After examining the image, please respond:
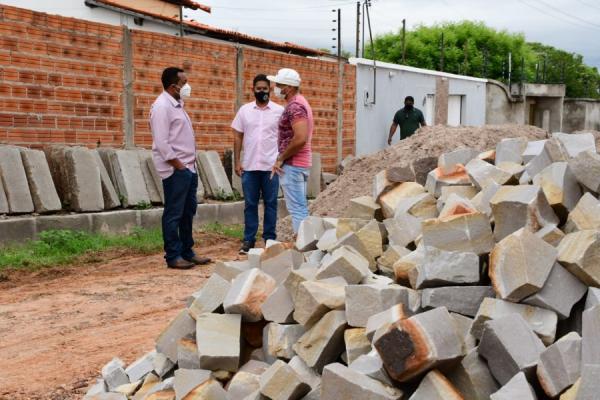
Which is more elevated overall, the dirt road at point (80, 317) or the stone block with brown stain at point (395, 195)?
the stone block with brown stain at point (395, 195)

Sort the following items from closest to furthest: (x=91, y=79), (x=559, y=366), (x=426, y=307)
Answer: (x=559, y=366) → (x=426, y=307) → (x=91, y=79)

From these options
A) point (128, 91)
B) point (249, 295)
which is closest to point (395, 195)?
point (249, 295)

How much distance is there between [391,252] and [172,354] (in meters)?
1.21

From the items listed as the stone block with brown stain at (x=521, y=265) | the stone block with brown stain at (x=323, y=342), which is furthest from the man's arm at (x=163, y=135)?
the stone block with brown stain at (x=521, y=265)

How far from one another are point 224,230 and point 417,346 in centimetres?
688

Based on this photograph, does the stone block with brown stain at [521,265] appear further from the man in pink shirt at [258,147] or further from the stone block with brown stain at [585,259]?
the man in pink shirt at [258,147]

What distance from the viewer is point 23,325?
5.20 m

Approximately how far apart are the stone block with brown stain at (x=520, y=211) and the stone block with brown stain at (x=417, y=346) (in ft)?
2.57

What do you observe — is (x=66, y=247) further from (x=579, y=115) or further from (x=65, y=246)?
(x=579, y=115)

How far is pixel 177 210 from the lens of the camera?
22.4ft

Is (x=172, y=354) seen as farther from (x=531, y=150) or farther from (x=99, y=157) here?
(x=99, y=157)

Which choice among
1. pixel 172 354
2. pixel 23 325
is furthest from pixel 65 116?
pixel 172 354

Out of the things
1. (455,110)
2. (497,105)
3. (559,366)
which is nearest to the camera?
(559,366)

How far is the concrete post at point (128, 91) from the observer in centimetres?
916
